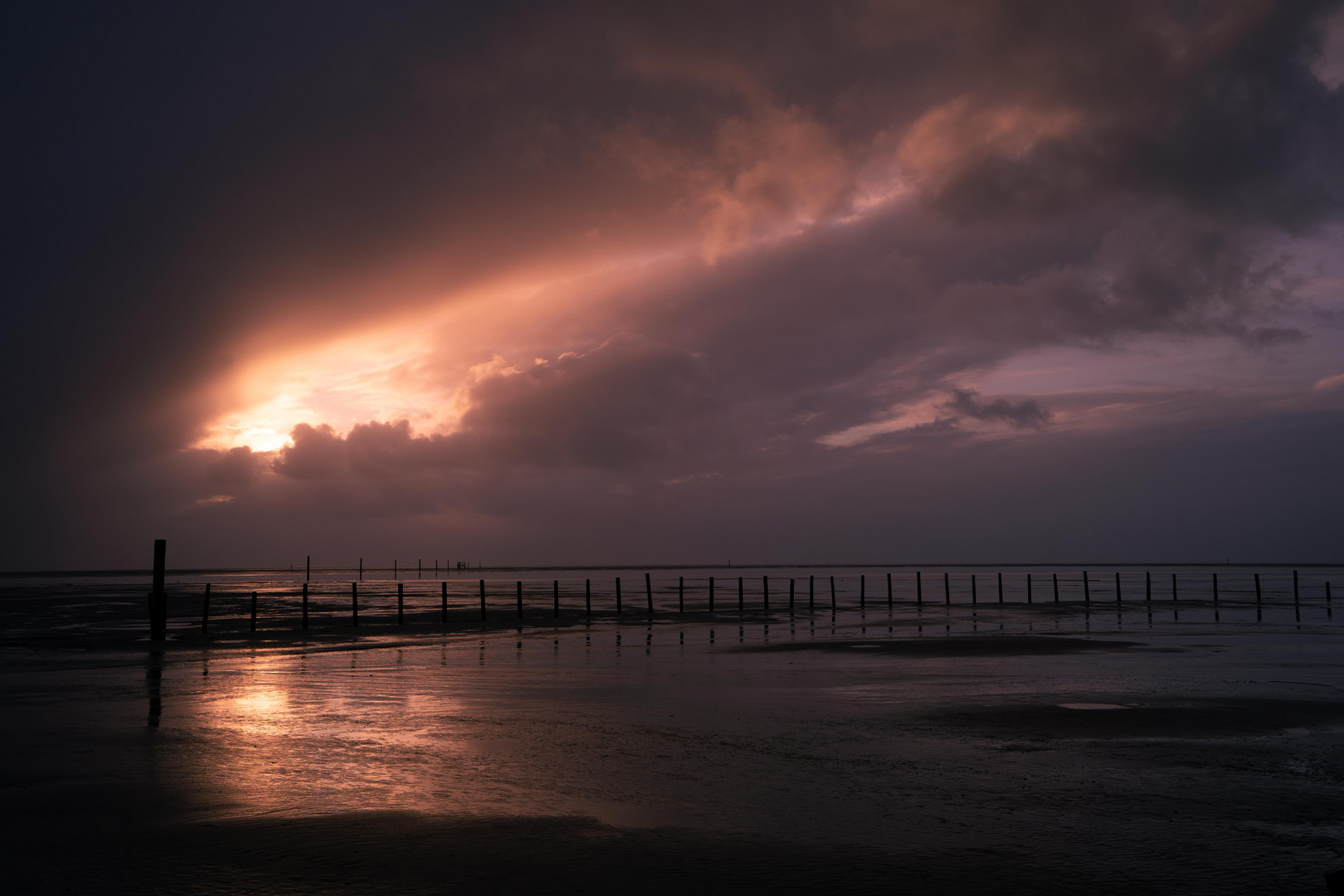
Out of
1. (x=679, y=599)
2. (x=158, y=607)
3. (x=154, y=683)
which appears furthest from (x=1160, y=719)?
(x=679, y=599)

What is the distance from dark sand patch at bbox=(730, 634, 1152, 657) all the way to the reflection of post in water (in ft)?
49.6

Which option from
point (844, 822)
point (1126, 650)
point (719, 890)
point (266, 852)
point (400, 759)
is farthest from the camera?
point (1126, 650)

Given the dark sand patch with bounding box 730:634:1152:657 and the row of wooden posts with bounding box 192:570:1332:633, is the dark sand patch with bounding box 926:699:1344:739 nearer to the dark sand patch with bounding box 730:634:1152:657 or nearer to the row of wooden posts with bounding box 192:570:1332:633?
the dark sand patch with bounding box 730:634:1152:657

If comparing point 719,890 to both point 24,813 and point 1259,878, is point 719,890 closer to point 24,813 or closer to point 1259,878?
point 1259,878

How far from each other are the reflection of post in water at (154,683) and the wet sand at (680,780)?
13 centimetres

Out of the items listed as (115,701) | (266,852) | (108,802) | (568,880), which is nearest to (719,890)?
(568,880)

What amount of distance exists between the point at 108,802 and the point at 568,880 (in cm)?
530

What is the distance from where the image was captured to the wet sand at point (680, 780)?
693 centimetres

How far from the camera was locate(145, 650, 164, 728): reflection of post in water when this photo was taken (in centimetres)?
1460

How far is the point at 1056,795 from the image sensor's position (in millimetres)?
9086

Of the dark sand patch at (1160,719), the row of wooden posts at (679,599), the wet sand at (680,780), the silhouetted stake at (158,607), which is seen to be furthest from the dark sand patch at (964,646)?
the silhouetted stake at (158,607)

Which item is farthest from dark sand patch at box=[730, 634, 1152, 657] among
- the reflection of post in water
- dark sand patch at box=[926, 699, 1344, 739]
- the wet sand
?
the reflection of post in water

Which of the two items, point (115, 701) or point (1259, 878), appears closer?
point (1259, 878)

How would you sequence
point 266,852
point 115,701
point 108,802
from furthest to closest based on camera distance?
point 115,701
point 108,802
point 266,852
